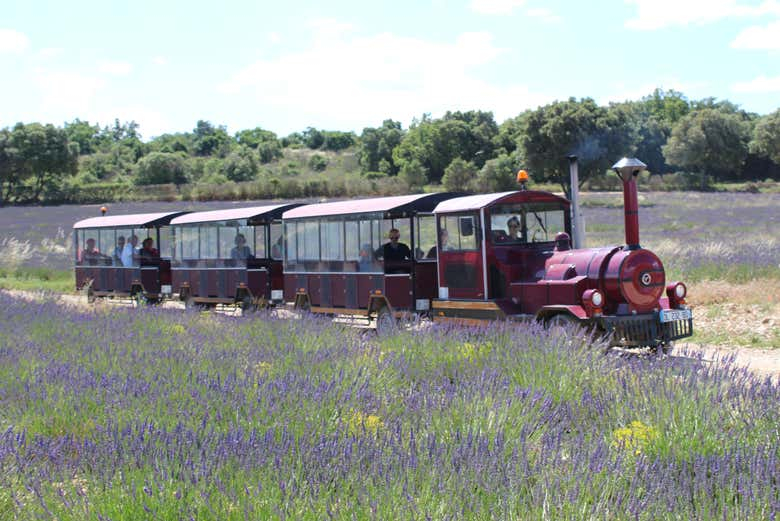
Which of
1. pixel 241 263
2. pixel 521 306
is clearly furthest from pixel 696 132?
pixel 521 306

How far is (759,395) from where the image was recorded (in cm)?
541

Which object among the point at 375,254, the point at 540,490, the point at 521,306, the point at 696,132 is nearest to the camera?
the point at 540,490

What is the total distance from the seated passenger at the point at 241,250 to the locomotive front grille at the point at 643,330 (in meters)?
10.4

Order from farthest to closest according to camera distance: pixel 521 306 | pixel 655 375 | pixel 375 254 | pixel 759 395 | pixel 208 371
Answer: pixel 375 254 < pixel 521 306 < pixel 208 371 < pixel 655 375 < pixel 759 395

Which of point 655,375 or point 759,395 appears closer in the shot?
point 759,395

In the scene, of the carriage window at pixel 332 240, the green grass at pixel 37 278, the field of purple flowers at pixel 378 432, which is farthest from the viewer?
the green grass at pixel 37 278

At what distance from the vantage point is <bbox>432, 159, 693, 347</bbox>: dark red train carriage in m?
10.4

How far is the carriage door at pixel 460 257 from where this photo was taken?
12.1 m

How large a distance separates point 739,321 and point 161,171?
81.8m

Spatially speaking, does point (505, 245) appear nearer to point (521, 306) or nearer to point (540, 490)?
point (521, 306)

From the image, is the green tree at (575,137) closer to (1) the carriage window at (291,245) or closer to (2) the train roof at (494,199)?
(1) the carriage window at (291,245)

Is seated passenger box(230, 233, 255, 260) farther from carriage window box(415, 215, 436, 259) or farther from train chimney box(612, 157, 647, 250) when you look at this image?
train chimney box(612, 157, 647, 250)

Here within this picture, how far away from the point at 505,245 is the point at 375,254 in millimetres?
3037

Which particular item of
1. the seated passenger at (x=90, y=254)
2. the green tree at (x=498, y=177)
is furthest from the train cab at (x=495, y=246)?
the green tree at (x=498, y=177)
